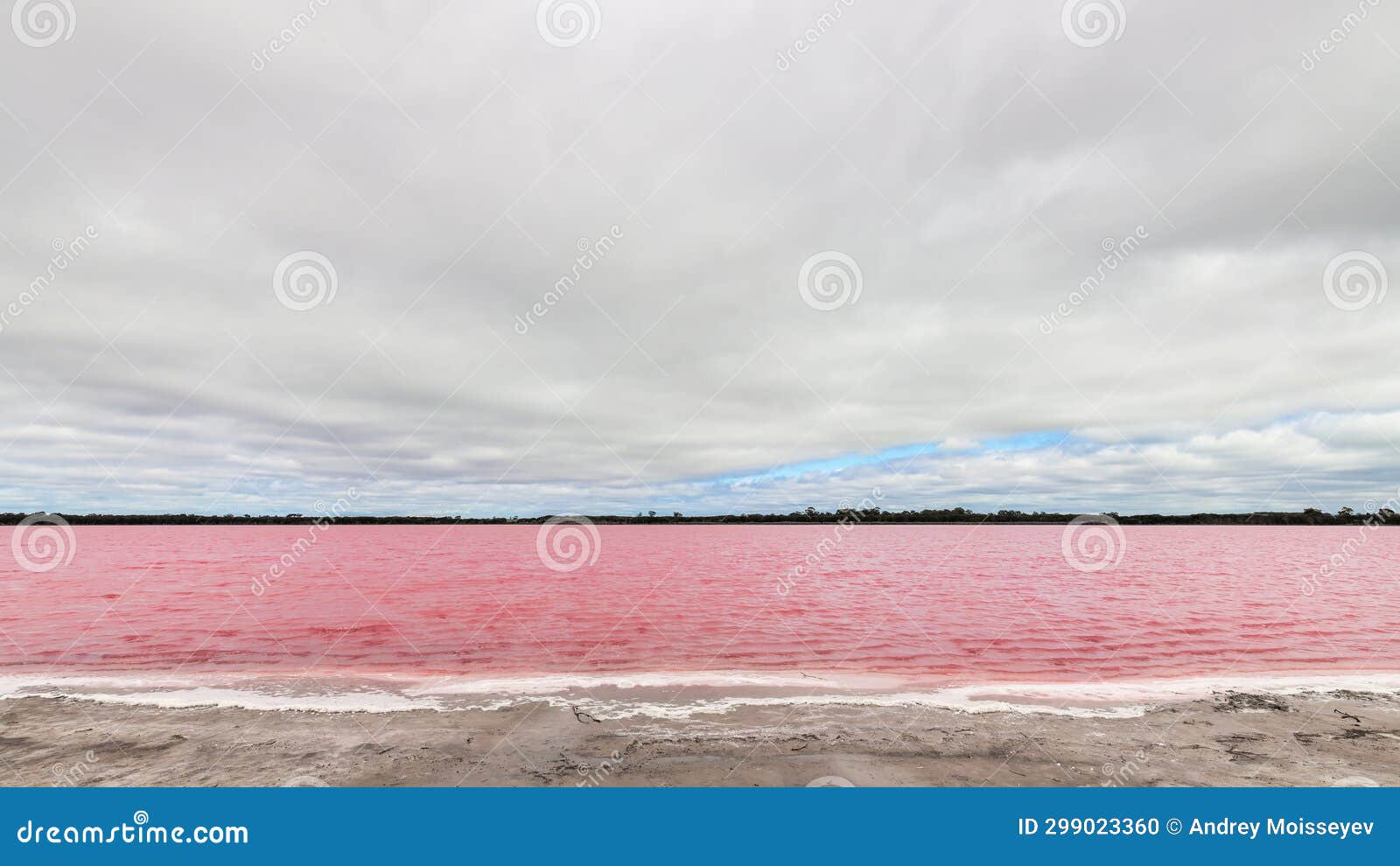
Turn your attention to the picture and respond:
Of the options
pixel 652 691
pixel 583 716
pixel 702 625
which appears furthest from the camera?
pixel 702 625

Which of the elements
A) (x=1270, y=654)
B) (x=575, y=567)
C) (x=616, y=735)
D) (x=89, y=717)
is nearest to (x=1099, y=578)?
(x=1270, y=654)

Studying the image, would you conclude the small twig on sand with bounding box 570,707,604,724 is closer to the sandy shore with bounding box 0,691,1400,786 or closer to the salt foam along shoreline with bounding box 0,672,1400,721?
the sandy shore with bounding box 0,691,1400,786

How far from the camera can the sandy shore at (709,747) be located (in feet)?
28.6

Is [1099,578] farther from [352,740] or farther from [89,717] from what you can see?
[89,717]

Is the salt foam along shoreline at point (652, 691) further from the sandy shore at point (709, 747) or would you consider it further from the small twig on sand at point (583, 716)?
the sandy shore at point (709, 747)

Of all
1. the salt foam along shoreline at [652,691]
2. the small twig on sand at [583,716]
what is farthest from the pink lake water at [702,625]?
the small twig on sand at [583,716]

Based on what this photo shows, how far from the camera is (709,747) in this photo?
9.82m

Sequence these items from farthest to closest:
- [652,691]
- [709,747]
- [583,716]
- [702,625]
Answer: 1. [702,625]
2. [652,691]
3. [583,716]
4. [709,747]

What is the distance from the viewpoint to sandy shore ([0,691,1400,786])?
8727mm

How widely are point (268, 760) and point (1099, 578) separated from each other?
5044 centimetres

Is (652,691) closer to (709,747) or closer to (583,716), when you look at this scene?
(583,716)

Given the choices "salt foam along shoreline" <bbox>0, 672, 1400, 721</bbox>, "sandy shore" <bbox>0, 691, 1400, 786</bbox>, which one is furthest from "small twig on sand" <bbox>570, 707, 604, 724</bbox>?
"salt foam along shoreline" <bbox>0, 672, 1400, 721</bbox>

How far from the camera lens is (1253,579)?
1695 inches

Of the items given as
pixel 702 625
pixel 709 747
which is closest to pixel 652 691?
pixel 709 747
